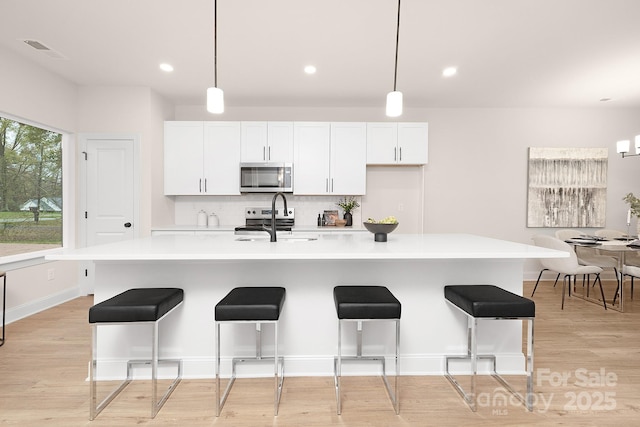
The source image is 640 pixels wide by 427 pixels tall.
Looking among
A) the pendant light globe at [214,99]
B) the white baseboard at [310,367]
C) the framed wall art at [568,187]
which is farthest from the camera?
the framed wall art at [568,187]

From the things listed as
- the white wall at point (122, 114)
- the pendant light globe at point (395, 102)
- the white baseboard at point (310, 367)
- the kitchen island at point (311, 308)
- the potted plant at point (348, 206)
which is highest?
the white wall at point (122, 114)

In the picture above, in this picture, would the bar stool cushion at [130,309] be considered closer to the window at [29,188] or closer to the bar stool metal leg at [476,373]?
the bar stool metal leg at [476,373]

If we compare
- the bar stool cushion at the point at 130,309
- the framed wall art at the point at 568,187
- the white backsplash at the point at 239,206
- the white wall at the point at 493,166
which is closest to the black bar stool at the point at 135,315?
the bar stool cushion at the point at 130,309

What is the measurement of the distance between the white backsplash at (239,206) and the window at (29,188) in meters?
1.44

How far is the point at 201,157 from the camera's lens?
14.7 feet

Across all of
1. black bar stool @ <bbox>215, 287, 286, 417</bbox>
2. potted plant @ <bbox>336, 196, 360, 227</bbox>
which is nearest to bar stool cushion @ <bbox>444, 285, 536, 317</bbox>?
black bar stool @ <bbox>215, 287, 286, 417</bbox>

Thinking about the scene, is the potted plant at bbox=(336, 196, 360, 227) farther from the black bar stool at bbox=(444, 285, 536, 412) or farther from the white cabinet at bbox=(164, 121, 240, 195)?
the black bar stool at bbox=(444, 285, 536, 412)

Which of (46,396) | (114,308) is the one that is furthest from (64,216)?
(114,308)

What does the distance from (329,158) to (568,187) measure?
12.2 ft

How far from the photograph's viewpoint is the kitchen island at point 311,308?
2176mm

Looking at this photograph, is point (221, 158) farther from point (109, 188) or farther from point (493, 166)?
point (493, 166)

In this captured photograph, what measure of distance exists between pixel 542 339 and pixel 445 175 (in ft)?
8.91

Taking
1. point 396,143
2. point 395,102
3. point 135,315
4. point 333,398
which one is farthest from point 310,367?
point 396,143

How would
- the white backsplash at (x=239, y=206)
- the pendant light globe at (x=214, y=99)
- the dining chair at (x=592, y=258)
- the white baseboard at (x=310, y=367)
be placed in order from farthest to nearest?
1. the white backsplash at (x=239, y=206)
2. the dining chair at (x=592, y=258)
3. the pendant light globe at (x=214, y=99)
4. the white baseboard at (x=310, y=367)
